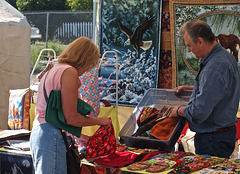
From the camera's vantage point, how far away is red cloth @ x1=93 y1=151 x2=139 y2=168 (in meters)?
2.42

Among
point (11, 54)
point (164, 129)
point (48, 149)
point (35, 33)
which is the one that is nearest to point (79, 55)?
point (48, 149)

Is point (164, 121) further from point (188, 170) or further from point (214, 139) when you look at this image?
point (188, 170)

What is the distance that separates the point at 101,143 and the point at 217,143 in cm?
83

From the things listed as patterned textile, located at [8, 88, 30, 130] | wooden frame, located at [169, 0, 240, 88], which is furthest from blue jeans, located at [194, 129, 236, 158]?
patterned textile, located at [8, 88, 30, 130]

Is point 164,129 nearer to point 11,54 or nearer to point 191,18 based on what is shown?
point 191,18

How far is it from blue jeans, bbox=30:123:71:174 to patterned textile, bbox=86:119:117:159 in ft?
0.98

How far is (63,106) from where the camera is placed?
2240mm

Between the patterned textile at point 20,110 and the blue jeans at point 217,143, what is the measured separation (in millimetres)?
2464

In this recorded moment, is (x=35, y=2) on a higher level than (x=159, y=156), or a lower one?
higher

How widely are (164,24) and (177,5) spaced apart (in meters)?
0.32

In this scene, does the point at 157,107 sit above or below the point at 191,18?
below

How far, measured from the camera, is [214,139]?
253 cm

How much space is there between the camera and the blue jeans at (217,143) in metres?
2.53

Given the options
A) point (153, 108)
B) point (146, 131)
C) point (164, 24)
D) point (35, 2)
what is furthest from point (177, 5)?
point (35, 2)
